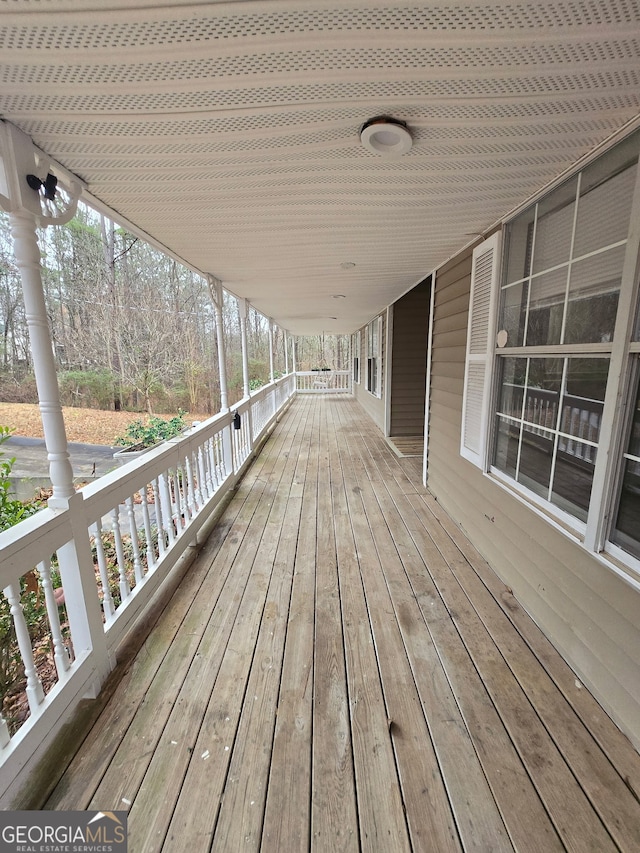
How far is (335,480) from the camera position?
3.88 meters

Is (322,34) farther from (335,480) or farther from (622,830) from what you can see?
(335,480)

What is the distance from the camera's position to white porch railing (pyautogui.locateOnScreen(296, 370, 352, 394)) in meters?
13.8

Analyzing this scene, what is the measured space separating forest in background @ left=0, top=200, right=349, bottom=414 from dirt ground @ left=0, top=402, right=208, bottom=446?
0.52 meters

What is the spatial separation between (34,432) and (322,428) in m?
4.93

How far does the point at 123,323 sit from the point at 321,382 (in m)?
7.70

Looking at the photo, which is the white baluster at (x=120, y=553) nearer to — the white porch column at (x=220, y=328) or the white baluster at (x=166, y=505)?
the white baluster at (x=166, y=505)

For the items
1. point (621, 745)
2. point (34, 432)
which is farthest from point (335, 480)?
point (34, 432)

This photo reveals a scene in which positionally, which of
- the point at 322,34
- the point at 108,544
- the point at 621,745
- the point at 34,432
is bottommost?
the point at 108,544

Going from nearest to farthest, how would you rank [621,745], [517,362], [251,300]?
[621,745], [517,362], [251,300]

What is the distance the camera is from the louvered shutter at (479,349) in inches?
88.7

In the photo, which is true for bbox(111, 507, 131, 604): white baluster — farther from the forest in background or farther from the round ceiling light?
the forest in background

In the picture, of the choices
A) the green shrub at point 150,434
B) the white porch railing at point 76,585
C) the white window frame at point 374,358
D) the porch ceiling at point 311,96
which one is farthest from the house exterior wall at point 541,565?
the green shrub at point 150,434

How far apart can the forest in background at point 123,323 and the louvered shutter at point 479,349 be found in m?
6.61

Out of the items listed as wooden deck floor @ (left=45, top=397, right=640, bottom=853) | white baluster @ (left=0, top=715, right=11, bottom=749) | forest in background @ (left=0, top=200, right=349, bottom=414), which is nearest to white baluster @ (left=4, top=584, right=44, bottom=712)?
white baluster @ (left=0, top=715, right=11, bottom=749)
